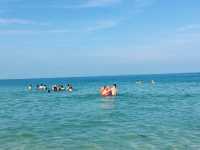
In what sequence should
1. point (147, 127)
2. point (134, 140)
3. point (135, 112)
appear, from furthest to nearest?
1. point (135, 112)
2. point (147, 127)
3. point (134, 140)

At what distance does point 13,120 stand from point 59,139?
11.2 metres

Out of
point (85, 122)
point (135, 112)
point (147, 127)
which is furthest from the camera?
point (135, 112)

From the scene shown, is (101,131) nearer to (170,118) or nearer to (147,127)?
(147,127)

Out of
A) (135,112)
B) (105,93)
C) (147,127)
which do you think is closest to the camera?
(147,127)

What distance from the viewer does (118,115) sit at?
1423 inches

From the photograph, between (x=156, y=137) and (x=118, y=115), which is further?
(x=118, y=115)

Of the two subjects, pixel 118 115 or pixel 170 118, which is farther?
pixel 118 115

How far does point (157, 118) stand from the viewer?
33.4 metres

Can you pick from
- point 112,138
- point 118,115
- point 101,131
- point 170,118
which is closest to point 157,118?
point 170,118

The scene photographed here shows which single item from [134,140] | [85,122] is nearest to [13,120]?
[85,122]

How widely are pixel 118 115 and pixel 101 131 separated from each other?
9.43 m

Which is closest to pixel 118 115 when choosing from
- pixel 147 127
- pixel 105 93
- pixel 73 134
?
pixel 147 127

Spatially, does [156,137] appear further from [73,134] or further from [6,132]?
[6,132]

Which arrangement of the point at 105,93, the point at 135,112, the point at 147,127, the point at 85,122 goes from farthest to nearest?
the point at 105,93 < the point at 135,112 < the point at 85,122 < the point at 147,127
